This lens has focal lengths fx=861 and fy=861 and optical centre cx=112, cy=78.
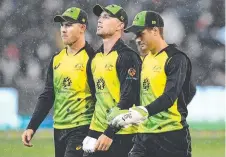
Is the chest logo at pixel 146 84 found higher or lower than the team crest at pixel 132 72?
lower

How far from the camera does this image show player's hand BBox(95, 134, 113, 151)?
23.7ft

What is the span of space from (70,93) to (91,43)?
11.0m

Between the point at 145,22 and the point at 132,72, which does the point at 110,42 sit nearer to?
the point at 132,72

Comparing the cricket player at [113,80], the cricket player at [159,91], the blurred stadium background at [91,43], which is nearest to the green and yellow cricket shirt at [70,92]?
the cricket player at [113,80]

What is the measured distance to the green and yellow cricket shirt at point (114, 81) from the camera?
7625mm

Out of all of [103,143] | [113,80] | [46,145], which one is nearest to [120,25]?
[113,80]

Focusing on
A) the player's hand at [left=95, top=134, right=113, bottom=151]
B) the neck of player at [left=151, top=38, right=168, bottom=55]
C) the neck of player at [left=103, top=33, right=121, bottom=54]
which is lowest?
the player's hand at [left=95, top=134, right=113, bottom=151]

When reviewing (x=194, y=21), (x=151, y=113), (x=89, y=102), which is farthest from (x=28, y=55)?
(x=151, y=113)

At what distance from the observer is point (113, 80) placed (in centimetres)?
783

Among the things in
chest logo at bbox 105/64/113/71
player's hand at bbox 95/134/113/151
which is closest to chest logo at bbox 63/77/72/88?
chest logo at bbox 105/64/113/71

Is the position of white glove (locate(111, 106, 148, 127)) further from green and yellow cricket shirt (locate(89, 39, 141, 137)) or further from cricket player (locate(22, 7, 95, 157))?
cricket player (locate(22, 7, 95, 157))

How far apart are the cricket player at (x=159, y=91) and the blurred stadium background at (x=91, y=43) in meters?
10.6

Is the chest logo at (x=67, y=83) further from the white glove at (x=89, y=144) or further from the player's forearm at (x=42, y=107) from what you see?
the white glove at (x=89, y=144)

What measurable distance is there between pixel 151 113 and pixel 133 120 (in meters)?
0.17
